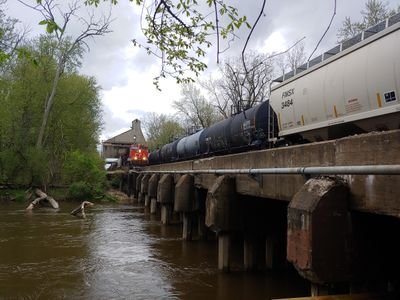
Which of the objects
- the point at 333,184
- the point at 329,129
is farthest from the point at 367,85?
the point at 333,184

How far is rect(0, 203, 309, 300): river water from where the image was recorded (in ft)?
28.8

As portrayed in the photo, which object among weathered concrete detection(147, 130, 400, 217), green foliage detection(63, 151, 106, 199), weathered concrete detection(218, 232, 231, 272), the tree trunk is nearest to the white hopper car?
weathered concrete detection(147, 130, 400, 217)

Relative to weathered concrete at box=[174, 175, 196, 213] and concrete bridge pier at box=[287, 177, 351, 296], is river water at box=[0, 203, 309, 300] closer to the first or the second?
weathered concrete at box=[174, 175, 196, 213]

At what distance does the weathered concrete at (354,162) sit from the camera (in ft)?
14.2

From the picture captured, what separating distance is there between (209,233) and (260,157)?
322 inches

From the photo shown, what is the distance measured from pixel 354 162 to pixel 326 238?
98cm

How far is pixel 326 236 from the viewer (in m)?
4.90

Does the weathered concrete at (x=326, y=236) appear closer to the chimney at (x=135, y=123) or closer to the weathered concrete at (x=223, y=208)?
the weathered concrete at (x=223, y=208)

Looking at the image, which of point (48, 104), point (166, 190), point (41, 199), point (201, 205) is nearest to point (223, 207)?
point (201, 205)

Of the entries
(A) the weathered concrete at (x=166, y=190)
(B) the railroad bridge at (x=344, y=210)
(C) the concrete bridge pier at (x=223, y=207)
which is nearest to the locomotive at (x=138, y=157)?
(A) the weathered concrete at (x=166, y=190)

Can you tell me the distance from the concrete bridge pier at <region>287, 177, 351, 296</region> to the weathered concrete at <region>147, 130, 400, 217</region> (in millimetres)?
189

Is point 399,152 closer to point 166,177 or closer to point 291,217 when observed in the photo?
point 291,217

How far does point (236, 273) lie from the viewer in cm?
1006

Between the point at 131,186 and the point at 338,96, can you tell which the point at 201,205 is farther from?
the point at 131,186
